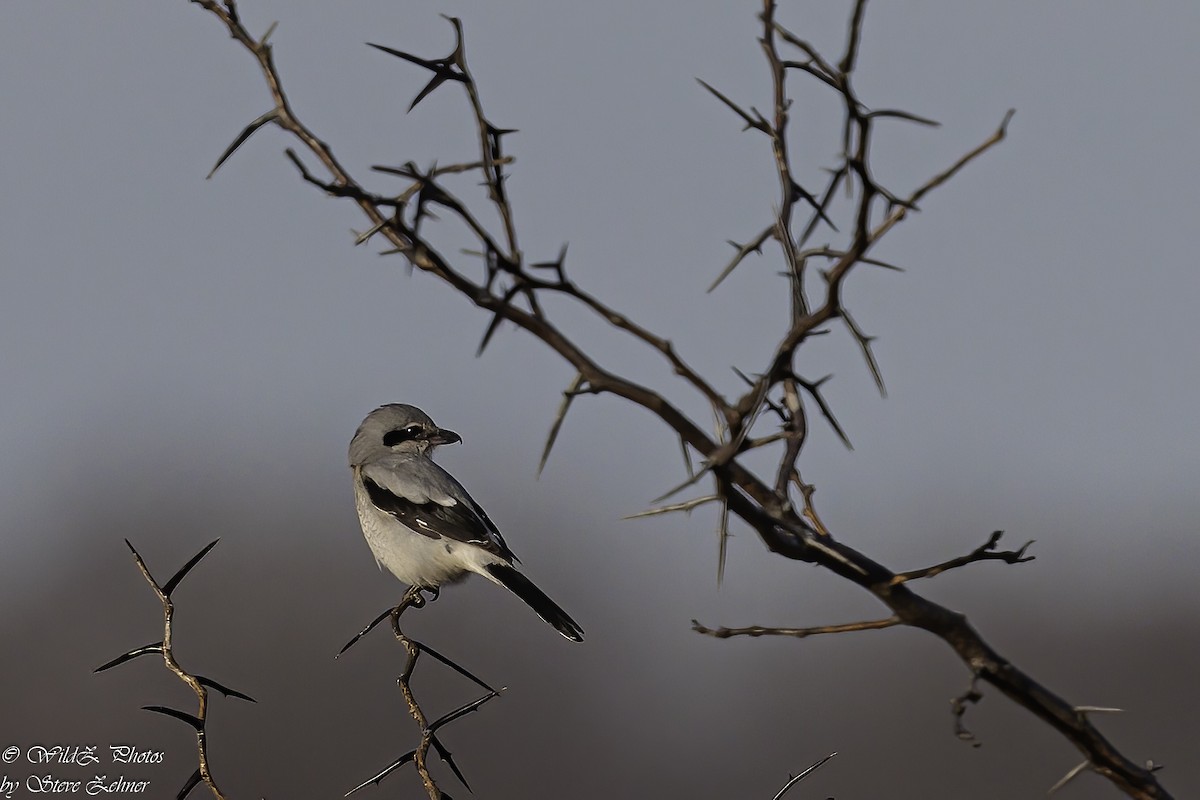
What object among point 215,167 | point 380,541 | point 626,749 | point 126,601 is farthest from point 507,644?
point 215,167

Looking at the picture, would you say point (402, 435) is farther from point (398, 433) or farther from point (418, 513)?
point (418, 513)

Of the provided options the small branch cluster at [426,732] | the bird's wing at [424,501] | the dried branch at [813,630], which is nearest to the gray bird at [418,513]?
the bird's wing at [424,501]

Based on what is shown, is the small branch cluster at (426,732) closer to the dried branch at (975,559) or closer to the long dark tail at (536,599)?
the dried branch at (975,559)

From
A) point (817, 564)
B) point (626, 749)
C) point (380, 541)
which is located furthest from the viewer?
point (626, 749)

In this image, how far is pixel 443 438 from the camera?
5977 mm

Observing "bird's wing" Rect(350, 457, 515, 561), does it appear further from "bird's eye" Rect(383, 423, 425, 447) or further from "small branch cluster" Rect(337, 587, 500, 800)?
"small branch cluster" Rect(337, 587, 500, 800)

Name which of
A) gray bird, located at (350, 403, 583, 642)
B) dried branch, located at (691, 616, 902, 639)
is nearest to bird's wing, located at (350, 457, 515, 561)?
gray bird, located at (350, 403, 583, 642)

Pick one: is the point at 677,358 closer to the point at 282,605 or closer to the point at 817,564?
the point at 817,564

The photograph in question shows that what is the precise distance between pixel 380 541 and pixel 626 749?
→ 69.3ft

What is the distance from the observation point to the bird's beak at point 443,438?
19.5ft

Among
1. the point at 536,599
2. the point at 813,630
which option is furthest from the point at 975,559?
the point at 536,599

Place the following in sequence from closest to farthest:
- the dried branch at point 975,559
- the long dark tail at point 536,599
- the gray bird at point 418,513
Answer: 1. the dried branch at point 975,559
2. the long dark tail at point 536,599
3. the gray bird at point 418,513

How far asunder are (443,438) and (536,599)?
0.79 metres

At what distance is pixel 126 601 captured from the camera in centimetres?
2378
